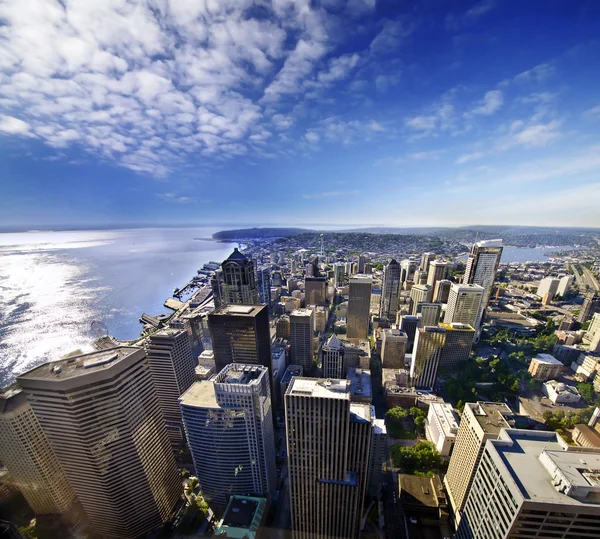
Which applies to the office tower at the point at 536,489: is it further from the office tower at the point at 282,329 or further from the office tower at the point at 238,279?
the office tower at the point at 282,329

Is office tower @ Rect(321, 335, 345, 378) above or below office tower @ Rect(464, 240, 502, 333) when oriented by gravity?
below

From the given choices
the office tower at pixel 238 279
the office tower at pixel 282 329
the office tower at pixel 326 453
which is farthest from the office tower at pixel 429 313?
the office tower at pixel 326 453

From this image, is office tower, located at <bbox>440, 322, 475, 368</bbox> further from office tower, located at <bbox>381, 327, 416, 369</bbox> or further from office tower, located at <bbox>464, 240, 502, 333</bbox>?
office tower, located at <bbox>464, 240, 502, 333</bbox>

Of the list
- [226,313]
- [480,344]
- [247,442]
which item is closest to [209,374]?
[226,313]

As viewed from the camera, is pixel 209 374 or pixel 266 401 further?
pixel 209 374

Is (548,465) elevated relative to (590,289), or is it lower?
elevated

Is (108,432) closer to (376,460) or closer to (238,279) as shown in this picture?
(376,460)

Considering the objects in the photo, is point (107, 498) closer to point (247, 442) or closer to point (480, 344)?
point (247, 442)

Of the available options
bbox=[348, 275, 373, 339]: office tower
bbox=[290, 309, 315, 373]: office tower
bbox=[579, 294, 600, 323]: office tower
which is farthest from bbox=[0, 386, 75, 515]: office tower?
bbox=[579, 294, 600, 323]: office tower
